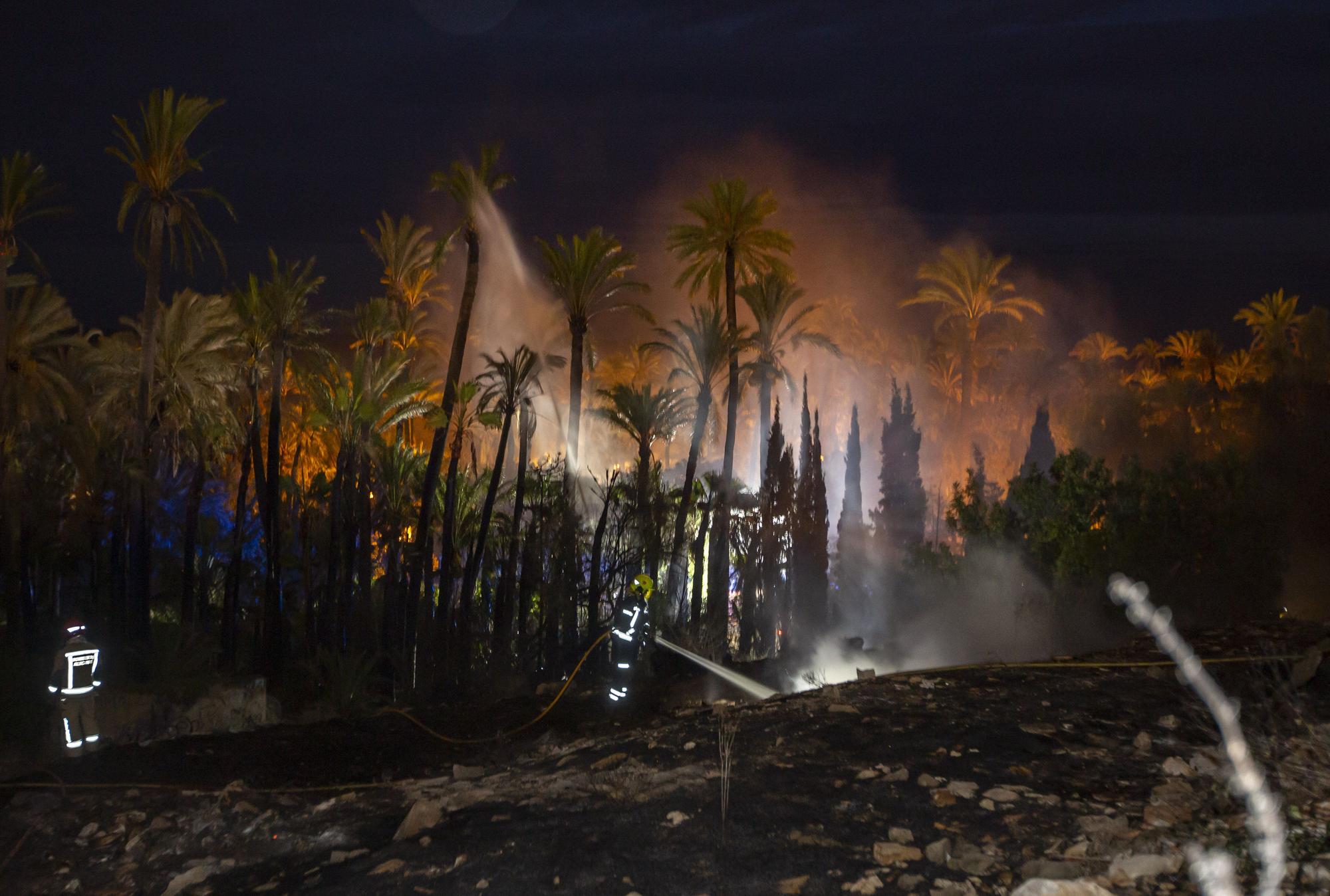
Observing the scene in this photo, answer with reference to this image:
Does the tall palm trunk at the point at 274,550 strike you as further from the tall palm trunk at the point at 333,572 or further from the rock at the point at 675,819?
the rock at the point at 675,819

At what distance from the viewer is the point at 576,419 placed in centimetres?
2902

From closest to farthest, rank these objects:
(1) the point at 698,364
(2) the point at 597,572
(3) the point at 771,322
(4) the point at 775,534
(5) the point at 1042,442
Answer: (2) the point at 597,572 → (1) the point at 698,364 → (3) the point at 771,322 → (4) the point at 775,534 → (5) the point at 1042,442

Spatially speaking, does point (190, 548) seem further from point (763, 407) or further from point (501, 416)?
point (763, 407)

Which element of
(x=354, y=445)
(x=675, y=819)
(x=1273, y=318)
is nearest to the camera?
(x=675, y=819)

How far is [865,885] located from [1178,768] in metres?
2.92

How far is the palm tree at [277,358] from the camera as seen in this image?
75.3 ft

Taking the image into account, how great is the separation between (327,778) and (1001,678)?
7500 millimetres

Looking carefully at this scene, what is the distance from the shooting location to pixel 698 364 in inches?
1252

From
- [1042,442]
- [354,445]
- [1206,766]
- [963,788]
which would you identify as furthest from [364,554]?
[1042,442]

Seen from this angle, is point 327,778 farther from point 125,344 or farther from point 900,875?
point 125,344

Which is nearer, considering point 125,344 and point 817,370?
point 125,344

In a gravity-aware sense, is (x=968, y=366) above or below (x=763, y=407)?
above

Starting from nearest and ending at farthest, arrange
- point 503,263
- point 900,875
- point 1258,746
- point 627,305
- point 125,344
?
point 900,875
point 1258,746
point 125,344
point 627,305
point 503,263

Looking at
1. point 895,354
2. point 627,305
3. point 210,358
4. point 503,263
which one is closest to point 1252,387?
point 627,305
